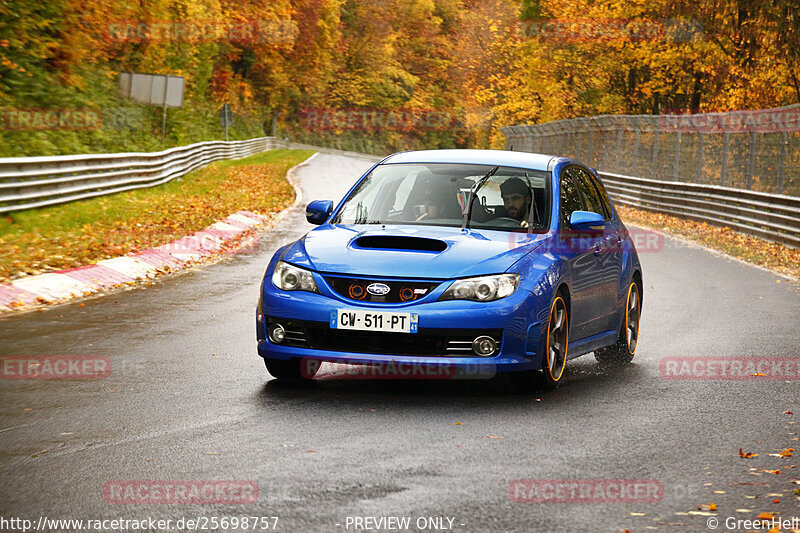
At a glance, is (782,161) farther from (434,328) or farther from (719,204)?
(434,328)

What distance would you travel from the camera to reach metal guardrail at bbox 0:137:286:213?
58.1ft

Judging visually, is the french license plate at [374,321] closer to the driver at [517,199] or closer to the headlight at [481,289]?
the headlight at [481,289]

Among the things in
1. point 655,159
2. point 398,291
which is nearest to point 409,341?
point 398,291

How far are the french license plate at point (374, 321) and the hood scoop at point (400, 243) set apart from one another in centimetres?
59

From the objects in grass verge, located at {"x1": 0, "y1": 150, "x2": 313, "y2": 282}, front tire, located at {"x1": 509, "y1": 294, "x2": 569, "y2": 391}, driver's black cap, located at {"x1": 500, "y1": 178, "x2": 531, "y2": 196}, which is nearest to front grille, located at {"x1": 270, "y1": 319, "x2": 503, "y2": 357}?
front tire, located at {"x1": 509, "y1": 294, "x2": 569, "y2": 391}

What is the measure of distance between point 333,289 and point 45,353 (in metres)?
2.88

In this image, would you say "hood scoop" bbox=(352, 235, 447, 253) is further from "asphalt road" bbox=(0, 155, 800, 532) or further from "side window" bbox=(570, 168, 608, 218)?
"side window" bbox=(570, 168, 608, 218)

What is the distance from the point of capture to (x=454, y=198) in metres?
8.51

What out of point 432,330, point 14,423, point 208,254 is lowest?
point 208,254

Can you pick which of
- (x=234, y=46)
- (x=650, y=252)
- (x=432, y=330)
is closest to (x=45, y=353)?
(x=432, y=330)

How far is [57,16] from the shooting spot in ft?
90.7

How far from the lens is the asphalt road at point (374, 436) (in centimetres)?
495

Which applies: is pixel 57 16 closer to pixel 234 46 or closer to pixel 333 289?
pixel 333 289

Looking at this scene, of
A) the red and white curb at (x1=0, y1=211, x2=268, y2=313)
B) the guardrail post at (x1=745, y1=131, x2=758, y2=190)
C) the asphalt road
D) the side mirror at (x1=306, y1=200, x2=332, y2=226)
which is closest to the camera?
the asphalt road
